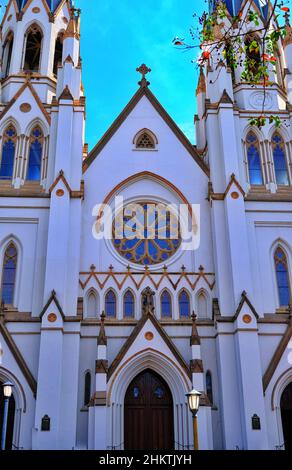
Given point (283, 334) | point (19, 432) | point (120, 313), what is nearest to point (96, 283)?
point (120, 313)

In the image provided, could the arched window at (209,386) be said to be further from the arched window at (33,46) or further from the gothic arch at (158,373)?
the arched window at (33,46)

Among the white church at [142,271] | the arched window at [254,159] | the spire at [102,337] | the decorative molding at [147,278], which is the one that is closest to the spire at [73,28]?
the white church at [142,271]

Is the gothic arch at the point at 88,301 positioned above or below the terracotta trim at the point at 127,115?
below

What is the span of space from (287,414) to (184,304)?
539cm

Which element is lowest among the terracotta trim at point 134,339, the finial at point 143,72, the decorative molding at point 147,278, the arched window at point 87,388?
the arched window at point 87,388

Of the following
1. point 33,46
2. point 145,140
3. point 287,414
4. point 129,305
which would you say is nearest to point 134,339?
point 129,305

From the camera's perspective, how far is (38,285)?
2027cm

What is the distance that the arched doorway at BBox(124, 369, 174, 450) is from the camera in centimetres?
1864

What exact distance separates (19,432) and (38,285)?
17.2 feet

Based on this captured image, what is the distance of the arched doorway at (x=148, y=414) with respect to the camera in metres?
18.6

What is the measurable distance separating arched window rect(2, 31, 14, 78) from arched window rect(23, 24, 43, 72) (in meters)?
0.83

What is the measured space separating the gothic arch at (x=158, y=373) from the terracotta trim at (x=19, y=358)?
2.66 meters

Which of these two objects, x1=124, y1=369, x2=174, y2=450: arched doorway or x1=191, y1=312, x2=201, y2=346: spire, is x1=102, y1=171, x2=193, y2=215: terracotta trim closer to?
x1=191, y1=312, x2=201, y2=346: spire
